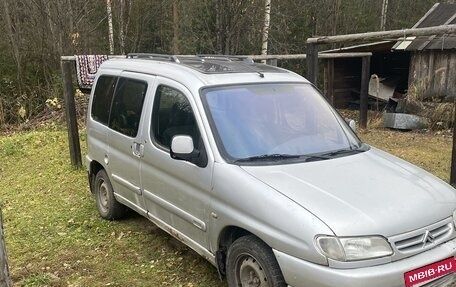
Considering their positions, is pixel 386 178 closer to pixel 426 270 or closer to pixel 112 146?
pixel 426 270

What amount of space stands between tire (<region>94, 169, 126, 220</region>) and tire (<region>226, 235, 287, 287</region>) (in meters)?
2.46

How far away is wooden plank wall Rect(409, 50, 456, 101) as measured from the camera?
14102 millimetres

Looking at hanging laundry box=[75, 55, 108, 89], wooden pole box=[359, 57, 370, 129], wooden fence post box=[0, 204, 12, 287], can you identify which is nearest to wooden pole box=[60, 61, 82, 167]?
hanging laundry box=[75, 55, 108, 89]

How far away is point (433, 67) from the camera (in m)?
14.7

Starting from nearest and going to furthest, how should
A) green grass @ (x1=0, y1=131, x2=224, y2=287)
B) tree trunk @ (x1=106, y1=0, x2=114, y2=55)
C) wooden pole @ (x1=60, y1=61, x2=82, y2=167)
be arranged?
green grass @ (x1=0, y1=131, x2=224, y2=287) → wooden pole @ (x1=60, y1=61, x2=82, y2=167) → tree trunk @ (x1=106, y1=0, x2=114, y2=55)

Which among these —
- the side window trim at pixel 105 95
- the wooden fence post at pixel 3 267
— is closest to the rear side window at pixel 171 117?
the side window trim at pixel 105 95

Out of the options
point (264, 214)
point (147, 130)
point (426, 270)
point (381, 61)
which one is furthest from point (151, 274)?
point (381, 61)

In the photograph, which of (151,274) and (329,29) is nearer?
(151,274)

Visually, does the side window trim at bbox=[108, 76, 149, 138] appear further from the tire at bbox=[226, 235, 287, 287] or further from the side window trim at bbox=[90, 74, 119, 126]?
the tire at bbox=[226, 235, 287, 287]

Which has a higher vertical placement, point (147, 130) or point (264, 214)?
point (147, 130)

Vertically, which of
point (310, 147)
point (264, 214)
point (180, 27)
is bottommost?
point (264, 214)

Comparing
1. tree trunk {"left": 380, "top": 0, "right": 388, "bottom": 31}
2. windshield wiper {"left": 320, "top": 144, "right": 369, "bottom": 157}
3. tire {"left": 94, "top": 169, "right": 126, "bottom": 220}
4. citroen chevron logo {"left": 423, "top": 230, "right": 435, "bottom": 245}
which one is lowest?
tire {"left": 94, "top": 169, "right": 126, "bottom": 220}

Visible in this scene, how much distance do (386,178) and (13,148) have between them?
29.1ft

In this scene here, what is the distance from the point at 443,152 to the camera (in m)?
9.02
